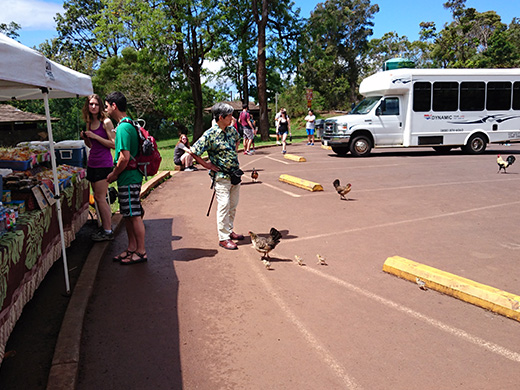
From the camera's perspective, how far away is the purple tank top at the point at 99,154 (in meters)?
5.82

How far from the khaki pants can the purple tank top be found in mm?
1569

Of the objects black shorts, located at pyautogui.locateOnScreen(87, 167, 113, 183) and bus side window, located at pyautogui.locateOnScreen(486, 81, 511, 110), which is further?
bus side window, located at pyautogui.locateOnScreen(486, 81, 511, 110)

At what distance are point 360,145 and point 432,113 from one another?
3187 millimetres

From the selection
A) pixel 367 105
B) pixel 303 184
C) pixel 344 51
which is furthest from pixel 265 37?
pixel 344 51

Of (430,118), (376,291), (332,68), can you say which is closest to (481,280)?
(376,291)

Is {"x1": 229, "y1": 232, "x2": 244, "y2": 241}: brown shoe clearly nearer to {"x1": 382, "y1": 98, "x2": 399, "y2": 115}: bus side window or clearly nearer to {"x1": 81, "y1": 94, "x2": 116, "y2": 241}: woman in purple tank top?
{"x1": 81, "y1": 94, "x2": 116, "y2": 241}: woman in purple tank top

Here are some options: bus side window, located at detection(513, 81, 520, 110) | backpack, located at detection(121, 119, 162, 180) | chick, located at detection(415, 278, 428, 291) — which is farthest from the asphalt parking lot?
bus side window, located at detection(513, 81, 520, 110)

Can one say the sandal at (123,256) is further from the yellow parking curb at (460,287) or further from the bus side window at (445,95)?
the bus side window at (445,95)

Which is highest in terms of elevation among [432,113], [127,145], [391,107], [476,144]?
[391,107]

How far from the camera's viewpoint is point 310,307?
4270mm

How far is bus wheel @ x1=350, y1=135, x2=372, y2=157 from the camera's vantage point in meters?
17.0

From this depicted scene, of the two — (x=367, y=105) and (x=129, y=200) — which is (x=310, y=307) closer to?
(x=129, y=200)

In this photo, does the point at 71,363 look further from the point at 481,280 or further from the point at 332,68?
the point at 332,68

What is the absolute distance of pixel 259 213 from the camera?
809cm
